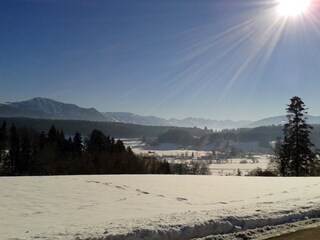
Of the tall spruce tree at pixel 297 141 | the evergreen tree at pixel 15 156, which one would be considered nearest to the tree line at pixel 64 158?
the evergreen tree at pixel 15 156

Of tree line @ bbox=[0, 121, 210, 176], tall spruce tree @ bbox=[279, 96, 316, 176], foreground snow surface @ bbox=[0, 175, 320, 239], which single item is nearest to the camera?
foreground snow surface @ bbox=[0, 175, 320, 239]

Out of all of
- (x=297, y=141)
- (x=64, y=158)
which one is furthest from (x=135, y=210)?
(x=64, y=158)

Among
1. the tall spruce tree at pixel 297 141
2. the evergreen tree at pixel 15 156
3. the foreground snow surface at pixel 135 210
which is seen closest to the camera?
the foreground snow surface at pixel 135 210

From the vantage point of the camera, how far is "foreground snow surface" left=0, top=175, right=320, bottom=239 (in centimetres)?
782

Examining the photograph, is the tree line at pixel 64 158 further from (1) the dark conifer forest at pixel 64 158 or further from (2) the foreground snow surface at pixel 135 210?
(2) the foreground snow surface at pixel 135 210

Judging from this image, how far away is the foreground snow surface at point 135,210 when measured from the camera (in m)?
7.82

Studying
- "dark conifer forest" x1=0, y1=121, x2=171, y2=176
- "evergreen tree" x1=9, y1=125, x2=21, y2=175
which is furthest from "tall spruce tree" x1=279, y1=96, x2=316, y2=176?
"evergreen tree" x1=9, y1=125, x2=21, y2=175

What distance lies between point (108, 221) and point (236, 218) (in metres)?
3.11

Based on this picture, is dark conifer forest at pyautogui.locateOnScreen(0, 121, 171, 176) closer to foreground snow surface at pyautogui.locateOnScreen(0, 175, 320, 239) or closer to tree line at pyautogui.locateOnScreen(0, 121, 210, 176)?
tree line at pyautogui.locateOnScreen(0, 121, 210, 176)

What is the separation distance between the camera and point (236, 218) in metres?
9.19

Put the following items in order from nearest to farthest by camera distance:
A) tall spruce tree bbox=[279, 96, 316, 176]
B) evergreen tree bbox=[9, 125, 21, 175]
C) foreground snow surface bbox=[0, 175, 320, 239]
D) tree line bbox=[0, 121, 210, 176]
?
1. foreground snow surface bbox=[0, 175, 320, 239]
2. tall spruce tree bbox=[279, 96, 316, 176]
3. tree line bbox=[0, 121, 210, 176]
4. evergreen tree bbox=[9, 125, 21, 175]

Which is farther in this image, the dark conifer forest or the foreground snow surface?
the dark conifer forest

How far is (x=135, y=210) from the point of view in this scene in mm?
10641

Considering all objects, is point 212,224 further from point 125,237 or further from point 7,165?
point 7,165
